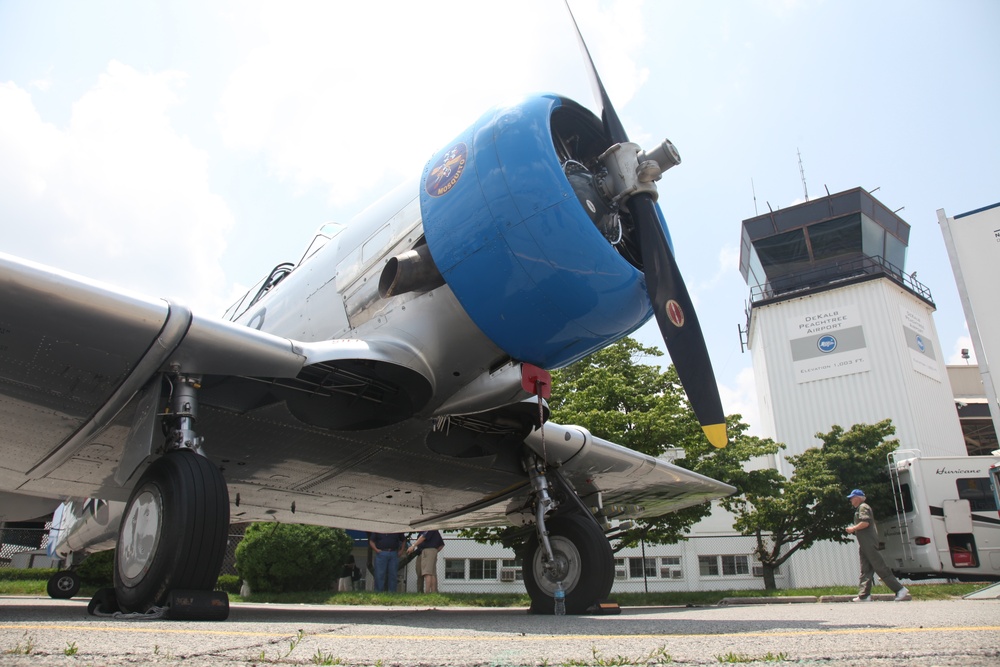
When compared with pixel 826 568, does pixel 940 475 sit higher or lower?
higher

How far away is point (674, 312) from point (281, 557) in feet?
38.4

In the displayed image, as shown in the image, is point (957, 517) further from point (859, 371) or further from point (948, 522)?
point (859, 371)

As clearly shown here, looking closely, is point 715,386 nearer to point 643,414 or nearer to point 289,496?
point 289,496

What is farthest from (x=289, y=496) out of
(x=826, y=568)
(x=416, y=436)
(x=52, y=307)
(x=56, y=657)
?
(x=826, y=568)

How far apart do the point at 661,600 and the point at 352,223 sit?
8.10 meters

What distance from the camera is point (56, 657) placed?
5.92ft

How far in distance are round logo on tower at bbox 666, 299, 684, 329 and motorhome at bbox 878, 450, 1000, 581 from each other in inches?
528

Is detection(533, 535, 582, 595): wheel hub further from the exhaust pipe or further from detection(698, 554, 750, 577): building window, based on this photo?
detection(698, 554, 750, 577): building window

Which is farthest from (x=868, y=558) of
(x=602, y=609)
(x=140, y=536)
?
(x=140, y=536)

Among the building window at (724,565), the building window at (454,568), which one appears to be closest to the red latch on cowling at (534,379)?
the building window at (454,568)

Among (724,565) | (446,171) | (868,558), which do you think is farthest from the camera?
(724,565)

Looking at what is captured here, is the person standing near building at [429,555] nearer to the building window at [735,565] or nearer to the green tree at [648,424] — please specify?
the green tree at [648,424]

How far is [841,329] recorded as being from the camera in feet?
99.7

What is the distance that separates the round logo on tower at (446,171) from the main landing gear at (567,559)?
10.7 ft
